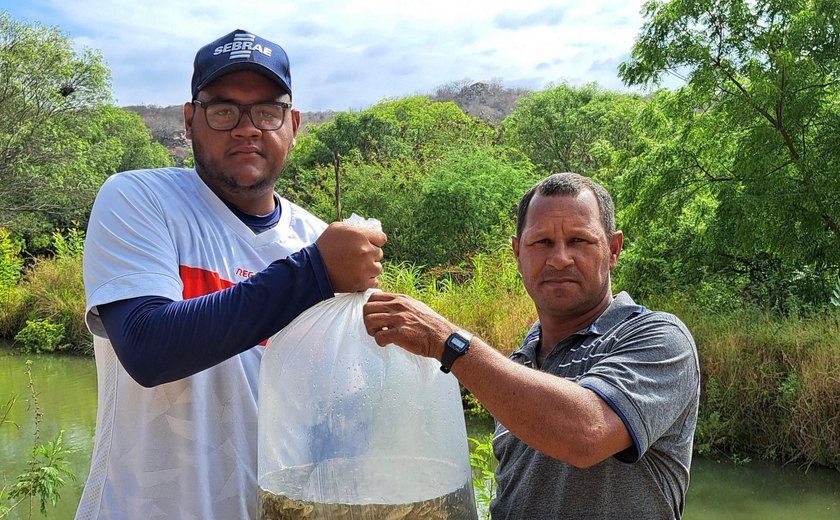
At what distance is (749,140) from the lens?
966 centimetres

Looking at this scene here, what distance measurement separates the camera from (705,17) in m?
10.1

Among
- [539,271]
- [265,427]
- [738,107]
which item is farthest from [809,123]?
[265,427]

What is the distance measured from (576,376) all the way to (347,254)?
65cm

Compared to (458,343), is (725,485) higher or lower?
lower

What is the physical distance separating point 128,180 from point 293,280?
54 centimetres

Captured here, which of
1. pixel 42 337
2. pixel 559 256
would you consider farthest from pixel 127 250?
pixel 42 337

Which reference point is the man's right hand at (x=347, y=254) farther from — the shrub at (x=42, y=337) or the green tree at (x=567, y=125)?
the green tree at (x=567, y=125)

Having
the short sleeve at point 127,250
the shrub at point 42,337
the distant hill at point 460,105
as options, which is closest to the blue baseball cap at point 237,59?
the short sleeve at point 127,250

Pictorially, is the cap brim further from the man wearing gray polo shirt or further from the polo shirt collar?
the polo shirt collar

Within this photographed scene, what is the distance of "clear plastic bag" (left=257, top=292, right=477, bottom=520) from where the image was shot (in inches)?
61.4

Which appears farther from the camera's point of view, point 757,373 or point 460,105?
point 460,105

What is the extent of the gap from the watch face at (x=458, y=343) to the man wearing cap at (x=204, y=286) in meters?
0.21

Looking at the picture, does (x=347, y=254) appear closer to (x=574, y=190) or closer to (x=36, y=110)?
(x=574, y=190)

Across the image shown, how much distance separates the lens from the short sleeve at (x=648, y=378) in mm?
1595
